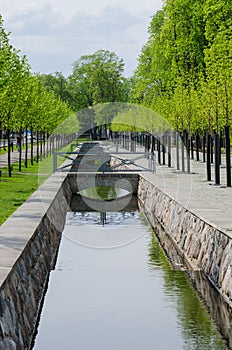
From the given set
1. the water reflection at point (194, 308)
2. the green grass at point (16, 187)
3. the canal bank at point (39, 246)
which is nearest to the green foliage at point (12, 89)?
the green grass at point (16, 187)

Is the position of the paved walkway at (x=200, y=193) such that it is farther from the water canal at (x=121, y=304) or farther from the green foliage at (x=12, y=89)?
the green foliage at (x=12, y=89)

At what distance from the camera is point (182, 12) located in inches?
1954

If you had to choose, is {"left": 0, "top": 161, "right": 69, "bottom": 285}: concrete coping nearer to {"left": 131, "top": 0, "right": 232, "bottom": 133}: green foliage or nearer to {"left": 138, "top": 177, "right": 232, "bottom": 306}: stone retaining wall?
{"left": 138, "top": 177, "right": 232, "bottom": 306}: stone retaining wall

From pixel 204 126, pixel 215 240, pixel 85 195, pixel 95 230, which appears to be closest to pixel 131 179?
pixel 85 195

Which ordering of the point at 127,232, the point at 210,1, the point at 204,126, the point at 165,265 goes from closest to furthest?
1. the point at 165,265
2. the point at 127,232
3. the point at 204,126
4. the point at 210,1

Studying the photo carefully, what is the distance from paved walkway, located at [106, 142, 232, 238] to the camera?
16.1 metres

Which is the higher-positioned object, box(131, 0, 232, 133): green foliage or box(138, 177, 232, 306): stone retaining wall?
box(131, 0, 232, 133): green foliage

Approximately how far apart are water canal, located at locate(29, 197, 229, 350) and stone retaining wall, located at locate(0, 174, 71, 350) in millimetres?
246

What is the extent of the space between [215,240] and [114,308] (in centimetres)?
258

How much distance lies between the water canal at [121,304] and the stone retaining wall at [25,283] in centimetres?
25

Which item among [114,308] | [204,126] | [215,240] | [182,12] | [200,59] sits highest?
[182,12]

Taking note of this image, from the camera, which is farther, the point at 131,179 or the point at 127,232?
the point at 131,179

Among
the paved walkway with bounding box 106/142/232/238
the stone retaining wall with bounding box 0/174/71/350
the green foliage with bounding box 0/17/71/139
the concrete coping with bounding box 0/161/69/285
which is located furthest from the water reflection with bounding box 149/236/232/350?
the green foliage with bounding box 0/17/71/139

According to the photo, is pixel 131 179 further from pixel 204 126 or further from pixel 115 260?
pixel 115 260
